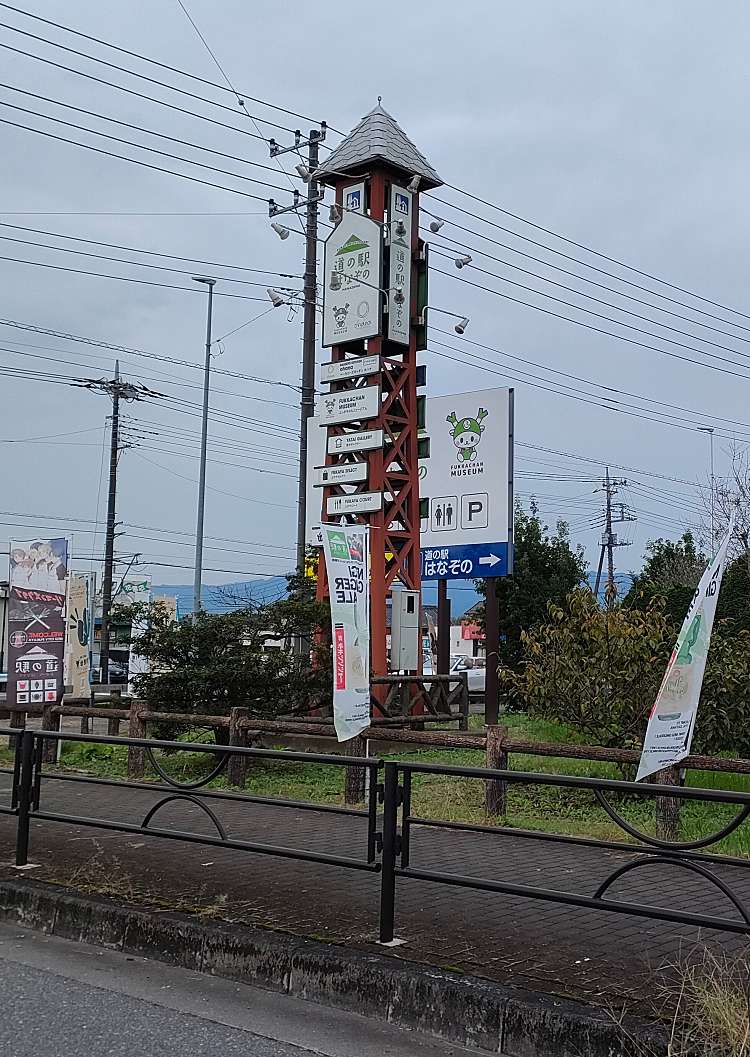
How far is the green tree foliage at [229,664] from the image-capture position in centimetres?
1274

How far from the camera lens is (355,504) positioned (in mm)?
17578

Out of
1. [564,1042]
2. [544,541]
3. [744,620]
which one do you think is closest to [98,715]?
[564,1042]

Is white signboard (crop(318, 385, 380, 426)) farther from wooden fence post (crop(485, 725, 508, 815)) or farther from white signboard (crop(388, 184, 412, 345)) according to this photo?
wooden fence post (crop(485, 725, 508, 815))

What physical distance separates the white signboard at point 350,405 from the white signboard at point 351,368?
0.26 meters

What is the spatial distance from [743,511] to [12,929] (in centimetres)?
2524

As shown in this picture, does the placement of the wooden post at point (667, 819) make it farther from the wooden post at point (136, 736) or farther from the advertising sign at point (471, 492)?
the advertising sign at point (471, 492)

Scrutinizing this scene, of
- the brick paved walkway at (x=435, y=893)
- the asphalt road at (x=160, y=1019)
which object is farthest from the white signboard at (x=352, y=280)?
the asphalt road at (x=160, y=1019)

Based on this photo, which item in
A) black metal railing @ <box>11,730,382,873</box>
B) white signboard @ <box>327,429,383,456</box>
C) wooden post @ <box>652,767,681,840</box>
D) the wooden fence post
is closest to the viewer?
black metal railing @ <box>11,730,382,873</box>

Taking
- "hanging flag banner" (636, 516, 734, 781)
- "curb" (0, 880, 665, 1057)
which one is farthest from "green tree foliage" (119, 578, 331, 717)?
"hanging flag banner" (636, 516, 734, 781)

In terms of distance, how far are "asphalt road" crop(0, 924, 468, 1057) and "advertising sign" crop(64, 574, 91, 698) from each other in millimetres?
10721

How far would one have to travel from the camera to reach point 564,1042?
4.40 meters

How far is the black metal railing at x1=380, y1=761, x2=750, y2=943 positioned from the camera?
4.61m

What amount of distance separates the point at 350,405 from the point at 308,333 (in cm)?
715

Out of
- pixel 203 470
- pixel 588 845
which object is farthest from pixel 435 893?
pixel 203 470
